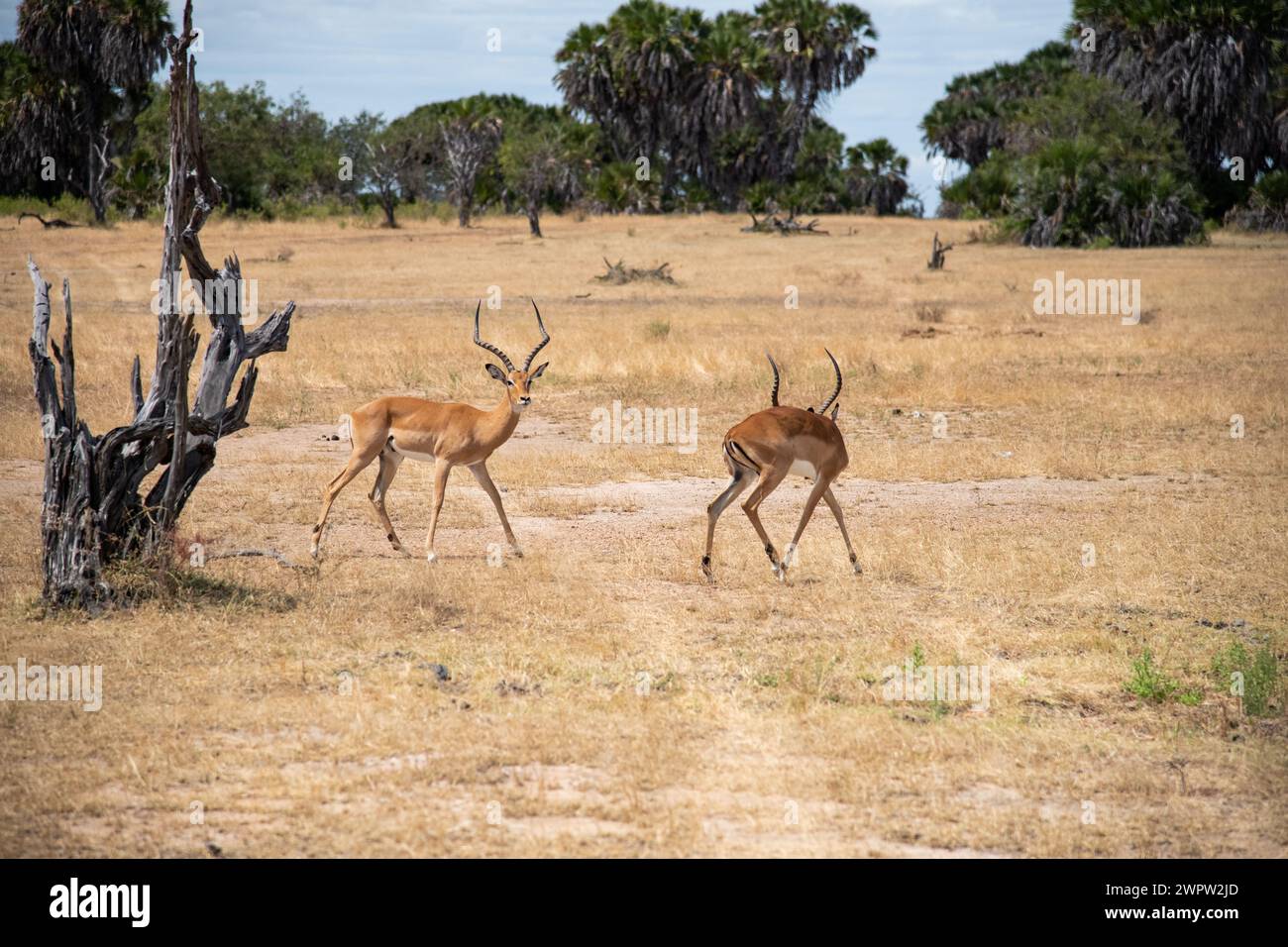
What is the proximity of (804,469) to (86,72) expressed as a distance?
54233mm

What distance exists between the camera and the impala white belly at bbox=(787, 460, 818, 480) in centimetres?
1002

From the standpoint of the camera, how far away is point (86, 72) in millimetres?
55906

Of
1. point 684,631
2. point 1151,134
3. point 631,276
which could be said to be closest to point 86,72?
point 631,276

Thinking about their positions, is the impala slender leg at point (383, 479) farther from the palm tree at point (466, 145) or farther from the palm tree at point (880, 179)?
the palm tree at point (880, 179)

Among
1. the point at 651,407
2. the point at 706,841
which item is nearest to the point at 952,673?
the point at 706,841

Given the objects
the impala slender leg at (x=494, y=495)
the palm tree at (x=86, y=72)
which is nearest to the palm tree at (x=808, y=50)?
the palm tree at (x=86, y=72)

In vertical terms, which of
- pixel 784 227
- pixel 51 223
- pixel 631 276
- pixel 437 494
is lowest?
pixel 437 494

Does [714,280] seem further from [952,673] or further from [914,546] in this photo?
[952,673]

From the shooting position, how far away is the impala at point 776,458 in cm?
981

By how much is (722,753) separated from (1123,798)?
1.81 metres

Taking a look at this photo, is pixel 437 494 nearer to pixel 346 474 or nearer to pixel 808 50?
pixel 346 474

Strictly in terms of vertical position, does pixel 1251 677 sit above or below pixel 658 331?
below

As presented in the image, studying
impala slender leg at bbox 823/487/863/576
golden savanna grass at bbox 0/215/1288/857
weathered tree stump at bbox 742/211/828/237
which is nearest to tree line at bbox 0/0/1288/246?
weathered tree stump at bbox 742/211/828/237

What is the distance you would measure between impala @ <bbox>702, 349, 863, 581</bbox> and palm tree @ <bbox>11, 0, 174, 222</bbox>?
4840 cm
